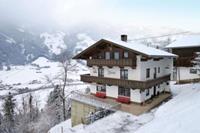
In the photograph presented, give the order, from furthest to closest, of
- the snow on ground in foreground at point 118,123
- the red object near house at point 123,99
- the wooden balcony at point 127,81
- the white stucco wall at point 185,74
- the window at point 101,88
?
the white stucco wall at point 185,74 → the window at point 101,88 → the red object near house at point 123,99 → the wooden balcony at point 127,81 → the snow on ground in foreground at point 118,123

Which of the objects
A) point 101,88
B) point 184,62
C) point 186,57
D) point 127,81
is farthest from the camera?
point 184,62

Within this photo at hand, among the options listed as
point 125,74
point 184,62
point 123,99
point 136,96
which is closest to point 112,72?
point 125,74

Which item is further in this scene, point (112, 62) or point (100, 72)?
point (100, 72)

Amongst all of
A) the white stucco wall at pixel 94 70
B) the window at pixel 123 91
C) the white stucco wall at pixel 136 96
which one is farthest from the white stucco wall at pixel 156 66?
the white stucco wall at pixel 94 70

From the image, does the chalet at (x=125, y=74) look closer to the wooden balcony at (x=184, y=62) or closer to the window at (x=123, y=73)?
the window at (x=123, y=73)

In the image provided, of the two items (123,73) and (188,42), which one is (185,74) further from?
(123,73)

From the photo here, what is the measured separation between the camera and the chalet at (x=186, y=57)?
34825 millimetres

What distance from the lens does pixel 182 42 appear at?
124ft

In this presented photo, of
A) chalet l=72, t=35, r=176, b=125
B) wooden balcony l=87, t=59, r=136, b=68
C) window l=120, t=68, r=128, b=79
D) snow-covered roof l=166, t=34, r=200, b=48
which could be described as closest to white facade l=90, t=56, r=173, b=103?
chalet l=72, t=35, r=176, b=125

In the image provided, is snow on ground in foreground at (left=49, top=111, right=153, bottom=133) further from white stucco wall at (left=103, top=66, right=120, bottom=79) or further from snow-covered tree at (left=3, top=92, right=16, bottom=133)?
snow-covered tree at (left=3, top=92, right=16, bottom=133)

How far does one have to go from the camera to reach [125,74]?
26.5 metres

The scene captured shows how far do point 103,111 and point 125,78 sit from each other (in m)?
5.52

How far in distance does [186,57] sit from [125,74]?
1498 centimetres

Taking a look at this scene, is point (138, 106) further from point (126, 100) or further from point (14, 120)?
point (14, 120)
